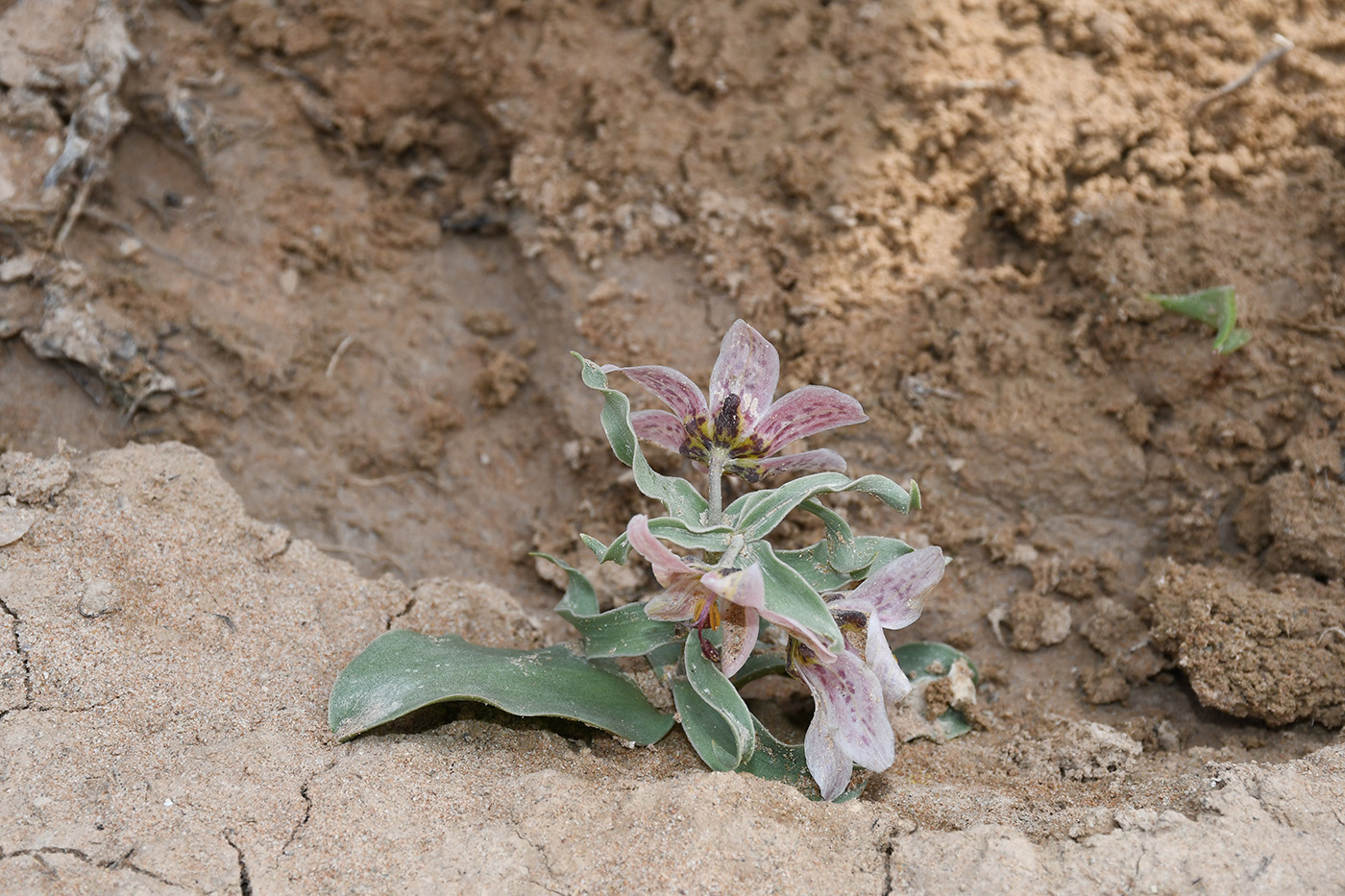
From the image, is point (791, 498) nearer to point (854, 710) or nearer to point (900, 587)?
Answer: point (900, 587)

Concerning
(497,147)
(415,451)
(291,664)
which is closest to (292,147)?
(497,147)

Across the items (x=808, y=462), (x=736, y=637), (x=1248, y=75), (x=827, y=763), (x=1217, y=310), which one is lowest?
(x=827, y=763)

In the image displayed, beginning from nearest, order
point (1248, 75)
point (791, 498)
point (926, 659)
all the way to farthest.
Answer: point (791, 498) < point (926, 659) < point (1248, 75)

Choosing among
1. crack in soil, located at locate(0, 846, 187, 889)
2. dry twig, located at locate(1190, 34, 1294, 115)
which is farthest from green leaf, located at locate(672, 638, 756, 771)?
dry twig, located at locate(1190, 34, 1294, 115)

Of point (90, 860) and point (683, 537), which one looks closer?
point (90, 860)

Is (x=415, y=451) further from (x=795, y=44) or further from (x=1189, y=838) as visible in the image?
(x=1189, y=838)

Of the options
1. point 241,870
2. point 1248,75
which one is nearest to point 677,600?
point 241,870

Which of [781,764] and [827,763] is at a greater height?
[827,763]

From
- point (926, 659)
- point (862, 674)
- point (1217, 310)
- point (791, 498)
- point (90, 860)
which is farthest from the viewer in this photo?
point (1217, 310)
